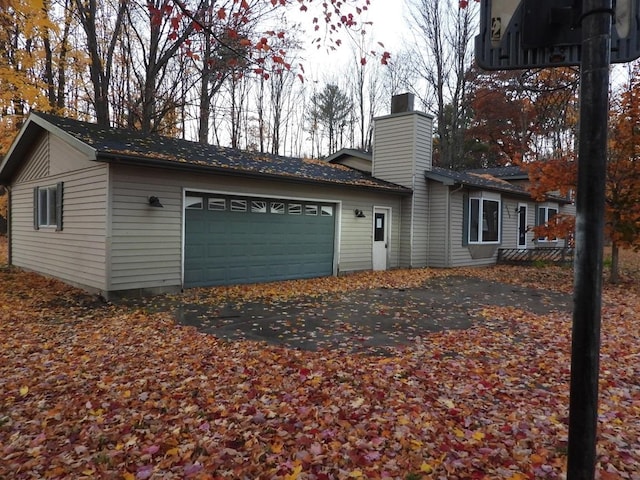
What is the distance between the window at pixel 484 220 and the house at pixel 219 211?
0.04 meters

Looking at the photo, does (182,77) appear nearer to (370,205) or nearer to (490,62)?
(370,205)

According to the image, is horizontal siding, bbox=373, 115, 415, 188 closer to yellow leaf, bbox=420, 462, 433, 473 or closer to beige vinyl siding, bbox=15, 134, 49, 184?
beige vinyl siding, bbox=15, 134, 49, 184

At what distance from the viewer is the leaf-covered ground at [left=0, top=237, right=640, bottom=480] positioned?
9.21ft

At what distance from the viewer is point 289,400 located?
3762mm

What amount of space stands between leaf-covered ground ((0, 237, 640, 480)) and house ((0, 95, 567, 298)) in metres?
2.89

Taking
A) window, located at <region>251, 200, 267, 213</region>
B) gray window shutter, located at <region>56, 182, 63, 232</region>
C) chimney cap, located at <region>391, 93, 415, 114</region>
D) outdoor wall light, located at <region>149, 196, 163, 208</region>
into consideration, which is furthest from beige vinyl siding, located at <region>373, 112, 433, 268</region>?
gray window shutter, located at <region>56, 182, 63, 232</region>

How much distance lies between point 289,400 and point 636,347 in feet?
15.8

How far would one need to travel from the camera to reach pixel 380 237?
13930 millimetres

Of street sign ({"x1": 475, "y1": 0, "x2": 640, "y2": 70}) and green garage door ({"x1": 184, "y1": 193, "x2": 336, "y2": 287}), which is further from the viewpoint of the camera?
green garage door ({"x1": 184, "y1": 193, "x2": 336, "y2": 287})

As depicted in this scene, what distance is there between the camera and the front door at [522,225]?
707 inches

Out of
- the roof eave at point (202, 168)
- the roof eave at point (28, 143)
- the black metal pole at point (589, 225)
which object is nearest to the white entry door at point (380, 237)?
the roof eave at point (202, 168)

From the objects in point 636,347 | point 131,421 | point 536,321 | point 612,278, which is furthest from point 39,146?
→ point 612,278

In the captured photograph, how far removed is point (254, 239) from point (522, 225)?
508 inches

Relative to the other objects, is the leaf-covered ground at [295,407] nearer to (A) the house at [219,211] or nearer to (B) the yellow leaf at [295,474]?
(B) the yellow leaf at [295,474]
